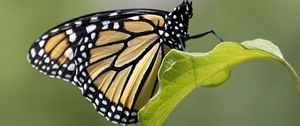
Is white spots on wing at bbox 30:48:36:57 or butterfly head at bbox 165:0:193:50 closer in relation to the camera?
butterfly head at bbox 165:0:193:50

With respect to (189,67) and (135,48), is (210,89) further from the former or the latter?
(189,67)

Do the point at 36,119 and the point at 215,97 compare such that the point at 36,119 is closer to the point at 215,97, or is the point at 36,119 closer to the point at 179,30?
the point at 215,97

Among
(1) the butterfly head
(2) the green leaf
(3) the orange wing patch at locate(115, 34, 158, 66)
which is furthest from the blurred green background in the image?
(2) the green leaf

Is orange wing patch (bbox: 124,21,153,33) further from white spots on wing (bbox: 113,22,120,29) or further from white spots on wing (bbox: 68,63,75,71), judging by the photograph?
white spots on wing (bbox: 68,63,75,71)

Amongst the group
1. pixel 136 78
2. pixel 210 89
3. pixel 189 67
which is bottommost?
pixel 210 89

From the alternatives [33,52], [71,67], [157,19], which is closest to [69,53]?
[71,67]

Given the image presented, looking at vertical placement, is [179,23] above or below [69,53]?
above

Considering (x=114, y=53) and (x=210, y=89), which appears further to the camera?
(x=210, y=89)
